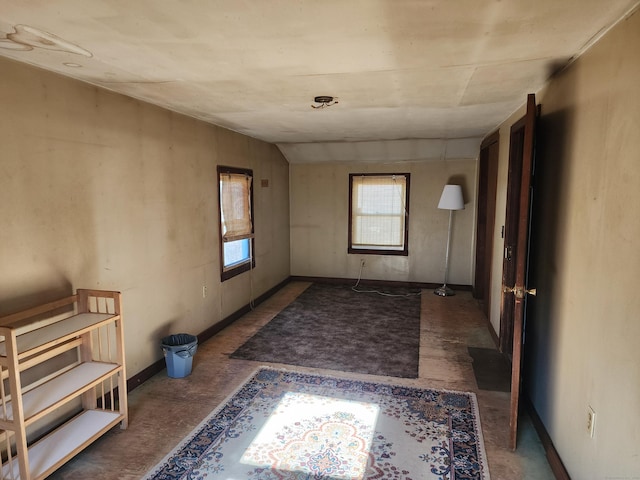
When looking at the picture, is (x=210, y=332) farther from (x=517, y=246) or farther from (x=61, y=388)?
(x=517, y=246)

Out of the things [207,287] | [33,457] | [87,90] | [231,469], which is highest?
[87,90]

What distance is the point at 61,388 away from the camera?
2.18 meters

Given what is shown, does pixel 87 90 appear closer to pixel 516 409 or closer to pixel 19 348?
pixel 19 348

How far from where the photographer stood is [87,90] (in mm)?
2627

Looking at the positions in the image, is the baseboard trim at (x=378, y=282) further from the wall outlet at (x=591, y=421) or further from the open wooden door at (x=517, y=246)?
the wall outlet at (x=591, y=421)

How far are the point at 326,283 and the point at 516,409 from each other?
4524 mm

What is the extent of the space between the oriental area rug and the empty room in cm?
2

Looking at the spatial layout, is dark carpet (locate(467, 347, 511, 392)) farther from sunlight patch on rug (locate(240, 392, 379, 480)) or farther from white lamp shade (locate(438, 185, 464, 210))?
white lamp shade (locate(438, 185, 464, 210))

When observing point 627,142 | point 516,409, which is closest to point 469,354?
point 516,409

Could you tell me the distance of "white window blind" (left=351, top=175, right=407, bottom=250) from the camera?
632cm

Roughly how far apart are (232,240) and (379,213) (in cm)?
269

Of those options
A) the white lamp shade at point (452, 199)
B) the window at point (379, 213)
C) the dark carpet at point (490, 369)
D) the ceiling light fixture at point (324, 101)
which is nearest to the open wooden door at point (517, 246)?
the dark carpet at point (490, 369)

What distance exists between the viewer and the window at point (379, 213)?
6.31 meters

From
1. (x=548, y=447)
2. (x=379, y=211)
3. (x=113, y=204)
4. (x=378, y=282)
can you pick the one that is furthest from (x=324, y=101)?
(x=378, y=282)
